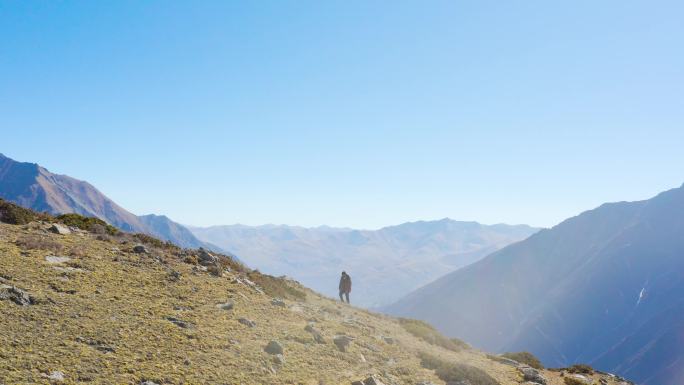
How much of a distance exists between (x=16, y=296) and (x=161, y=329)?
4.82 meters

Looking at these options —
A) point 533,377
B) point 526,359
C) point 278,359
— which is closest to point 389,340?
point 533,377

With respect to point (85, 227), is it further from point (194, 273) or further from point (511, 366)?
point (511, 366)

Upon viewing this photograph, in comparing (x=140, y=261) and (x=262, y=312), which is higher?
(x=140, y=261)

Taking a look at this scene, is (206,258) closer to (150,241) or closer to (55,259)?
(150,241)

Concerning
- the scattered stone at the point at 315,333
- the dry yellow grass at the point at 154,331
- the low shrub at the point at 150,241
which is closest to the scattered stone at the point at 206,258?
the dry yellow grass at the point at 154,331

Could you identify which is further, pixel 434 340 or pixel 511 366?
pixel 434 340

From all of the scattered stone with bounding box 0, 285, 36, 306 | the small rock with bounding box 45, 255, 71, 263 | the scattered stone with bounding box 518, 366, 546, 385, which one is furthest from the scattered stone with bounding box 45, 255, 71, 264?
the scattered stone with bounding box 518, 366, 546, 385

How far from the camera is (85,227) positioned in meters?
28.0

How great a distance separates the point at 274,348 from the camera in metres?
16.2

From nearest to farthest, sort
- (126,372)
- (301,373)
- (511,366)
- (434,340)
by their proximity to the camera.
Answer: (126,372)
(301,373)
(511,366)
(434,340)

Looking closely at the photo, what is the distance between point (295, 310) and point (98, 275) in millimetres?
10289

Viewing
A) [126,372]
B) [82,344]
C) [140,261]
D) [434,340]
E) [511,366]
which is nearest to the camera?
[126,372]

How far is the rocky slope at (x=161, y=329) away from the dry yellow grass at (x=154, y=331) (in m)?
0.05

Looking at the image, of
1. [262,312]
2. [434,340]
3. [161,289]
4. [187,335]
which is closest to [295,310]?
[262,312]
